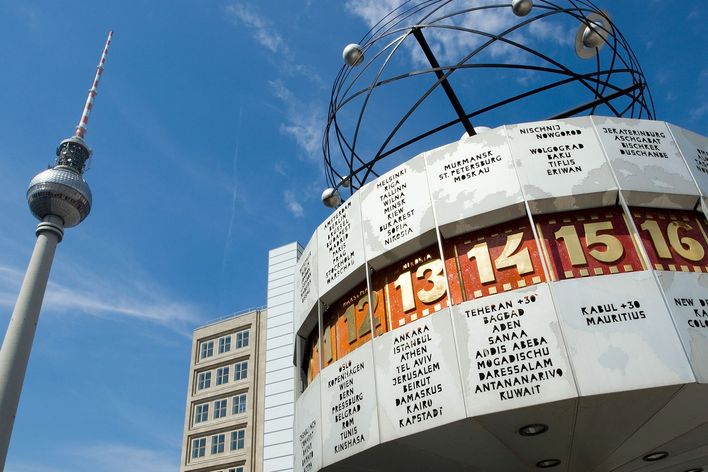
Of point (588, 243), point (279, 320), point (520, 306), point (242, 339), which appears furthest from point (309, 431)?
point (242, 339)

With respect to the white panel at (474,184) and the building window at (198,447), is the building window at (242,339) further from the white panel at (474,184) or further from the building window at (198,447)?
the white panel at (474,184)

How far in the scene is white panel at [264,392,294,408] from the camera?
2071 inches

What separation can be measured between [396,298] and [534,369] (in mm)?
3599

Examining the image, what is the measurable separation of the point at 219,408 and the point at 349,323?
55.4m

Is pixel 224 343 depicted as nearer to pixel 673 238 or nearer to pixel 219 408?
pixel 219 408

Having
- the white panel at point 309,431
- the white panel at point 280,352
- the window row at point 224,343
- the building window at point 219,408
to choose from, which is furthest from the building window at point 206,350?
the white panel at point 309,431

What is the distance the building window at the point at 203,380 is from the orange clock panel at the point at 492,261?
59.8 metres

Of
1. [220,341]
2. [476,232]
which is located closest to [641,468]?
[476,232]

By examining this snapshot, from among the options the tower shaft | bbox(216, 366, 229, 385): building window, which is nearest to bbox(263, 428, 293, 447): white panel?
bbox(216, 366, 229, 385): building window

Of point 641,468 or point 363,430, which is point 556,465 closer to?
point 641,468

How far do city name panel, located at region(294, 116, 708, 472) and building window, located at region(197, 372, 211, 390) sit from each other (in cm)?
5581

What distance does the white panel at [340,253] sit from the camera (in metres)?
13.3

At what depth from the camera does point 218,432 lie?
6200cm

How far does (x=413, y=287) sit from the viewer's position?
12.2m
